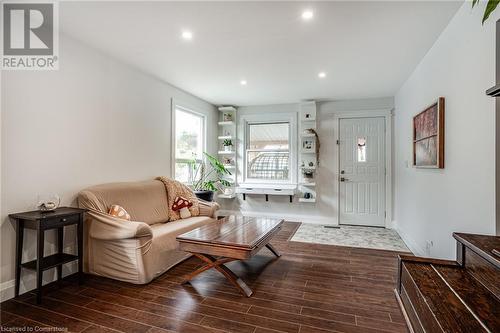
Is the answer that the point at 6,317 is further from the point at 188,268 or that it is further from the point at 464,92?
the point at 464,92

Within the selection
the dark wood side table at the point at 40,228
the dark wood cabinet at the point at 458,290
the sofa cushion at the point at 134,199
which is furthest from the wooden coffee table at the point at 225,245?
the dark wood cabinet at the point at 458,290

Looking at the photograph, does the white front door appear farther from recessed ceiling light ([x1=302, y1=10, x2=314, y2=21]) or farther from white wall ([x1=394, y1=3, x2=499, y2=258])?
recessed ceiling light ([x1=302, y1=10, x2=314, y2=21])

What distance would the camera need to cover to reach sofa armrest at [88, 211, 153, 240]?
8.11 feet

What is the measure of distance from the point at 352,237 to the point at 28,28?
15.9 feet

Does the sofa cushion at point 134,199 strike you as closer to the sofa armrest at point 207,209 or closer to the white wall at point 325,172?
the sofa armrest at point 207,209

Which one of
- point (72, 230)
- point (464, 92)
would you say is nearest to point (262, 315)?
point (72, 230)

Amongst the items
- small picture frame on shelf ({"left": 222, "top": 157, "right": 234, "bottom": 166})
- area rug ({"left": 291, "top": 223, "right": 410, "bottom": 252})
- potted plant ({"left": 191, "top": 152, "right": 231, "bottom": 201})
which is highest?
small picture frame on shelf ({"left": 222, "top": 157, "right": 234, "bottom": 166})

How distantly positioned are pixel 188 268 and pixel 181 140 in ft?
8.19

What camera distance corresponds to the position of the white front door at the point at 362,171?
4992 millimetres

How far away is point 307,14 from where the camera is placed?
2258 mm

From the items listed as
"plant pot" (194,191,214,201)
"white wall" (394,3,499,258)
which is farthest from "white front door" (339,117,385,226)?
"plant pot" (194,191,214,201)

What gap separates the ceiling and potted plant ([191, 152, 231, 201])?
176 centimetres

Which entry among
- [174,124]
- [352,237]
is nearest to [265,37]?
[174,124]

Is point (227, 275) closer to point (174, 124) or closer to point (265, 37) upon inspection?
point (265, 37)
